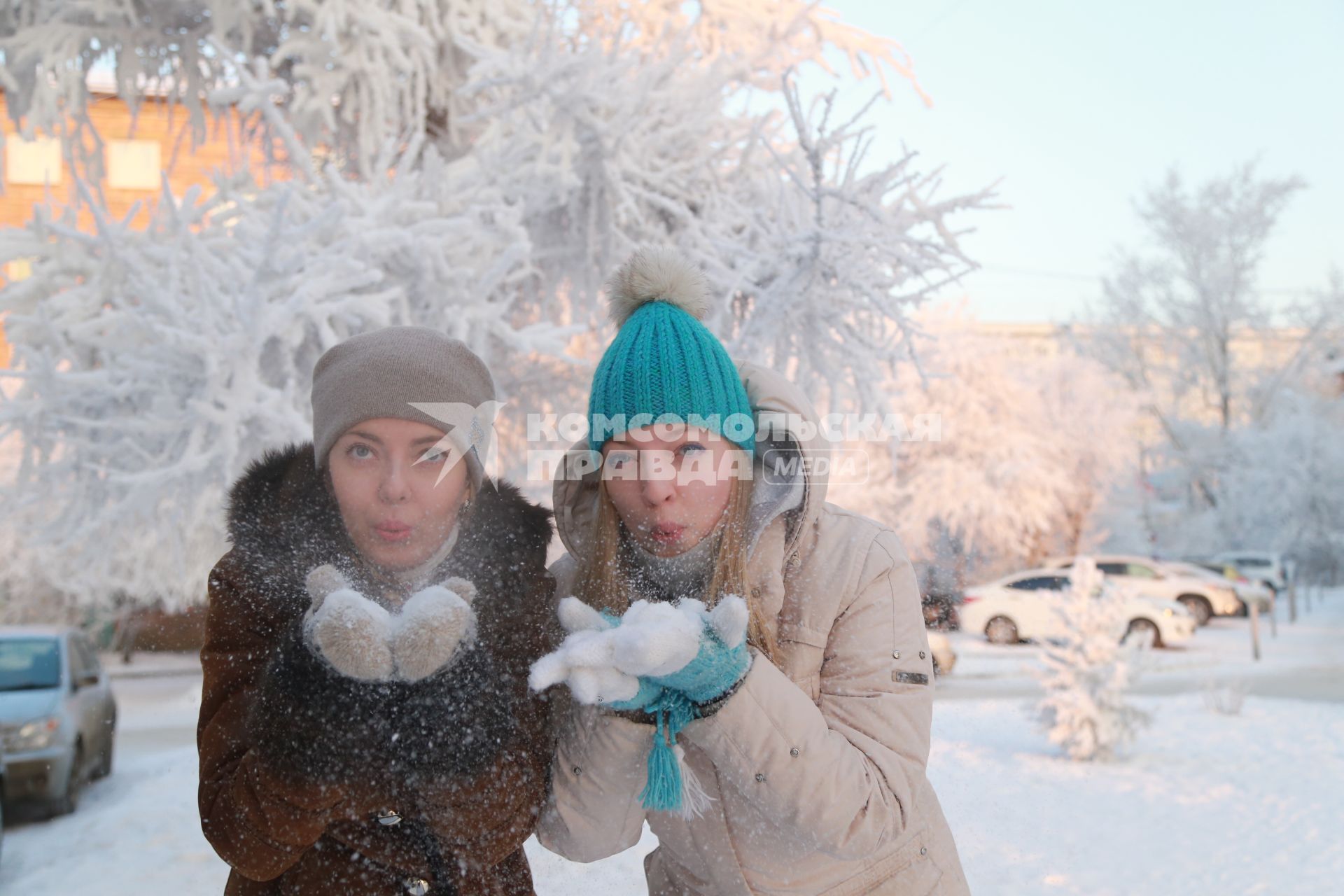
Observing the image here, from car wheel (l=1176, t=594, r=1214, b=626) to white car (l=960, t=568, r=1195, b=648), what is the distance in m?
4.70

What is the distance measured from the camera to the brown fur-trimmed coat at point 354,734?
118 centimetres

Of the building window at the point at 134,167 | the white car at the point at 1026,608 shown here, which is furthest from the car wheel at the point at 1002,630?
the building window at the point at 134,167

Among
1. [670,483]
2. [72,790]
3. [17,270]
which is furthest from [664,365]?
[72,790]

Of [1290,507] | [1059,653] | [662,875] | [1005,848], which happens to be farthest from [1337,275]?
[662,875]

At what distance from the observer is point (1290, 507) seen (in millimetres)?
23172

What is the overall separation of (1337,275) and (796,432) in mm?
28207

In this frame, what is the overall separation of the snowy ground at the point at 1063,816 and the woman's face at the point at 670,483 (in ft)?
3.41

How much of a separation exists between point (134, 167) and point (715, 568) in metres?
29.5

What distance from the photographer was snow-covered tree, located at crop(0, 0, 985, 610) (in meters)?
3.96

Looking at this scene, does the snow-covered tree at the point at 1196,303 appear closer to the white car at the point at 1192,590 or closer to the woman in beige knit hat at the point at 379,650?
the white car at the point at 1192,590

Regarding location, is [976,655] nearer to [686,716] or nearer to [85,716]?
[85,716]

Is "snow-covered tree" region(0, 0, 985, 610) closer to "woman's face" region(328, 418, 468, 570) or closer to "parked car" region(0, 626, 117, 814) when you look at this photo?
"parked car" region(0, 626, 117, 814)

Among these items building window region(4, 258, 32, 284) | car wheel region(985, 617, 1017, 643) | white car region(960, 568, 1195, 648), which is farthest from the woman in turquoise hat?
car wheel region(985, 617, 1017, 643)

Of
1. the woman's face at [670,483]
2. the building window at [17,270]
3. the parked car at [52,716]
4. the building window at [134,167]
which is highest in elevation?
the building window at [134,167]
